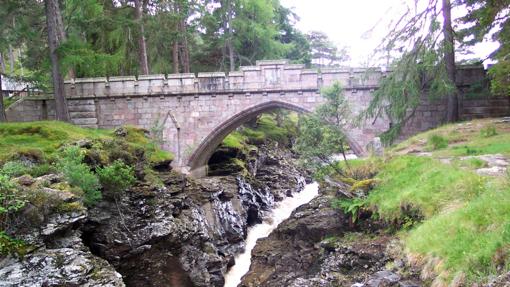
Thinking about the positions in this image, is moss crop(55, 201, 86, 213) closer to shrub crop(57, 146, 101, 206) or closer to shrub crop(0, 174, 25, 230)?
shrub crop(0, 174, 25, 230)

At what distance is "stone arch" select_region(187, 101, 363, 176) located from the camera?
55.4 feet

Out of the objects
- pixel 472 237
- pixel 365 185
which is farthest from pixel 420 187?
pixel 472 237

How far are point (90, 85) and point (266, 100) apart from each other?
26.8 ft

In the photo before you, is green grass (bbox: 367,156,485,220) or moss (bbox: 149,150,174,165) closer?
green grass (bbox: 367,156,485,220)

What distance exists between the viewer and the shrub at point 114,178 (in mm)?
8961

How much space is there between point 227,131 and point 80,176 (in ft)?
33.6

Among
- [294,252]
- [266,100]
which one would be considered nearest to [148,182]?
[294,252]

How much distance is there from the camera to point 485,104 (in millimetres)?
15523

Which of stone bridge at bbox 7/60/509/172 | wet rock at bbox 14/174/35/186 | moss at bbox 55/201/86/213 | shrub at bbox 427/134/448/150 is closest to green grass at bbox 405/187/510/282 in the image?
shrub at bbox 427/134/448/150

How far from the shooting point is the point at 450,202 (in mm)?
7547

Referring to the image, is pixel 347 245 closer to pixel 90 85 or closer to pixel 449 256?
pixel 449 256

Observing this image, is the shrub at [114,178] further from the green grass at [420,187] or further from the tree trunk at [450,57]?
the tree trunk at [450,57]

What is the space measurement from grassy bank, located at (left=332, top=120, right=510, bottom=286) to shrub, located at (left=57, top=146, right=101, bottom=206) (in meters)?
6.42

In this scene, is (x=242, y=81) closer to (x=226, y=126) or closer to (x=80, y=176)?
(x=226, y=126)
